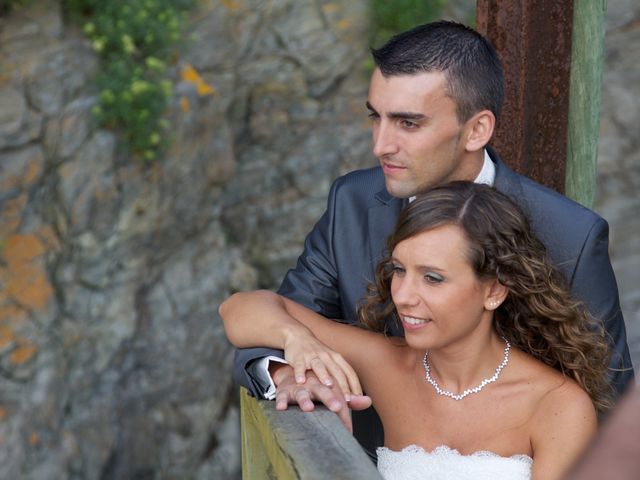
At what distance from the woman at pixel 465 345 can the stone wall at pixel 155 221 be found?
3753 millimetres

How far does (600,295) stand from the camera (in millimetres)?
2566

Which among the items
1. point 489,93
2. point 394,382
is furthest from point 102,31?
point 394,382

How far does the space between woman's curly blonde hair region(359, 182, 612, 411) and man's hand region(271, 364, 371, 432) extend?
0.36 metres

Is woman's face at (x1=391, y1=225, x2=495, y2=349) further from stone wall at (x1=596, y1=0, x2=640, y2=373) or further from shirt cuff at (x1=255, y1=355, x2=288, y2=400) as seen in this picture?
stone wall at (x1=596, y1=0, x2=640, y2=373)

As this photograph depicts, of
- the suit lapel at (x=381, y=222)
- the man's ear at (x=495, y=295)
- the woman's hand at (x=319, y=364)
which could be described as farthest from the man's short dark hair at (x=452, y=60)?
the woman's hand at (x=319, y=364)

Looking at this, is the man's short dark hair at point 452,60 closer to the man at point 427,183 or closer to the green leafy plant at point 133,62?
the man at point 427,183

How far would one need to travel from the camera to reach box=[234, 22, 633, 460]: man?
258 cm

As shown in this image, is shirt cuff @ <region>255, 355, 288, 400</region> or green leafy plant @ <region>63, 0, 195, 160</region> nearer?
shirt cuff @ <region>255, 355, 288, 400</region>

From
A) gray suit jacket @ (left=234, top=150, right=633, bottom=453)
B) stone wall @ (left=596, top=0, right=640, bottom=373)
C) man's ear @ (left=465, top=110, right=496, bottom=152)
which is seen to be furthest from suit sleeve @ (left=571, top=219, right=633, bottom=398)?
stone wall @ (left=596, top=0, right=640, bottom=373)

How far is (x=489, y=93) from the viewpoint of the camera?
288cm

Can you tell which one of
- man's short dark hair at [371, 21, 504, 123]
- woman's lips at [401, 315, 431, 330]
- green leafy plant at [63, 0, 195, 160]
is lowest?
green leafy plant at [63, 0, 195, 160]

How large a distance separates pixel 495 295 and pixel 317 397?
1.60 feet

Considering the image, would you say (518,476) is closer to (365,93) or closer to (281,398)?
(281,398)

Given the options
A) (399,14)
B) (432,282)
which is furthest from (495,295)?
(399,14)
